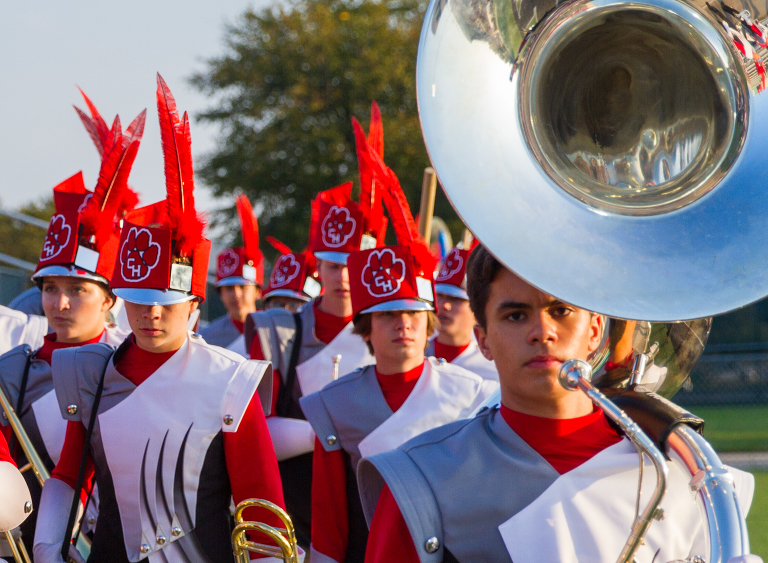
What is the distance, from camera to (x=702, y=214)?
1.78 m

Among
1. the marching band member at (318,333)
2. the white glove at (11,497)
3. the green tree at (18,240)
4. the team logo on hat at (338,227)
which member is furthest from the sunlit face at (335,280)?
the green tree at (18,240)

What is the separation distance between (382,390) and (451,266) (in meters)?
1.69

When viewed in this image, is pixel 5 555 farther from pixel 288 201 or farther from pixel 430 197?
pixel 288 201

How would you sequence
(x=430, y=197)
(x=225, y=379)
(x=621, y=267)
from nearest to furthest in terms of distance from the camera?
1. (x=621, y=267)
2. (x=225, y=379)
3. (x=430, y=197)

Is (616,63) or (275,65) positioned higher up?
(275,65)

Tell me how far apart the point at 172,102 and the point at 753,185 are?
6.50 ft

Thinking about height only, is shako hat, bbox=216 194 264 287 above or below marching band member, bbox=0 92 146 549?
above

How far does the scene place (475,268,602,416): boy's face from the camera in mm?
Result: 1889

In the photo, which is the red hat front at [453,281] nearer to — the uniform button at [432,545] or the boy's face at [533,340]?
the boy's face at [533,340]

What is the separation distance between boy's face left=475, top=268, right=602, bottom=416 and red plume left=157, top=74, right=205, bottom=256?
1.47 metres

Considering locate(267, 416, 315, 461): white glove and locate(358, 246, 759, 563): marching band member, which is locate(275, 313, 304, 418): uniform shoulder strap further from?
locate(358, 246, 759, 563): marching band member

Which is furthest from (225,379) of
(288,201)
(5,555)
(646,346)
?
(288,201)

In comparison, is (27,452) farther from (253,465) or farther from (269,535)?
(269,535)

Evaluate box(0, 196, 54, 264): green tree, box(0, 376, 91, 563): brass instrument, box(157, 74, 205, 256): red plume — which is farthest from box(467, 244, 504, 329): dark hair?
box(0, 196, 54, 264): green tree
